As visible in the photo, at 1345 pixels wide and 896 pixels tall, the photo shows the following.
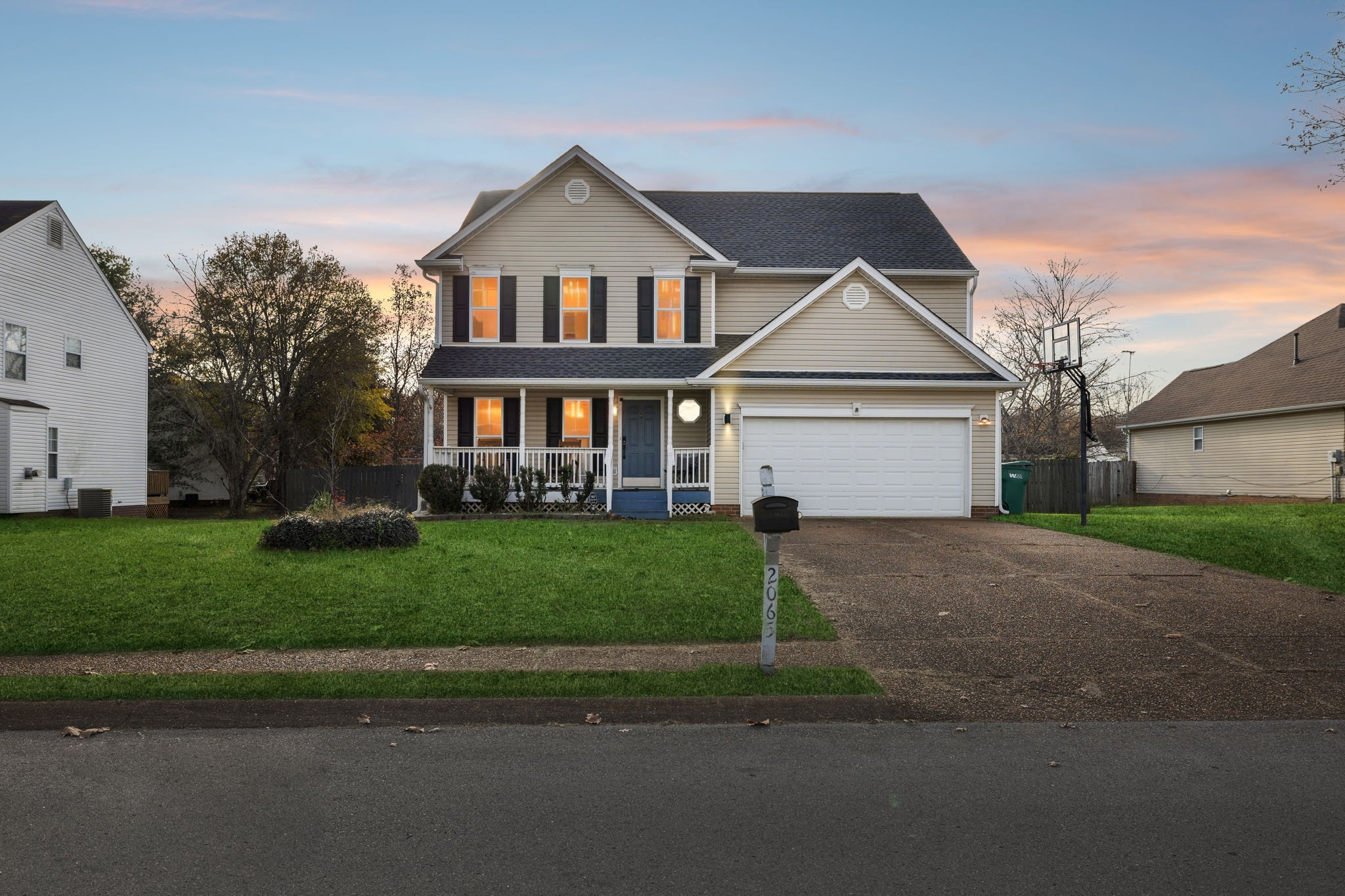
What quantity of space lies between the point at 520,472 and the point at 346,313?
54.8 feet

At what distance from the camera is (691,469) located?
1898 centimetres

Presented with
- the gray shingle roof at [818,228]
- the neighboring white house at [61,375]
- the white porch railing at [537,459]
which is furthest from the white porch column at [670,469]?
the neighboring white house at [61,375]

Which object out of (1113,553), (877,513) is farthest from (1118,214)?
(1113,553)

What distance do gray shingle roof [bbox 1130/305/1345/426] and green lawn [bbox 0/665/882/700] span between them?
86.4ft

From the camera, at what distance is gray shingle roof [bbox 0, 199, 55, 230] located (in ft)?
72.6

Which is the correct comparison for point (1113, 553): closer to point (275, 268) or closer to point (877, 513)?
point (877, 513)

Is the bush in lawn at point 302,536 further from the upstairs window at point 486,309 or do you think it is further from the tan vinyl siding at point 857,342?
the tan vinyl siding at point 857,342

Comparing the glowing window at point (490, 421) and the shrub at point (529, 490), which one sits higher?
the glowing window at point (490, 421)

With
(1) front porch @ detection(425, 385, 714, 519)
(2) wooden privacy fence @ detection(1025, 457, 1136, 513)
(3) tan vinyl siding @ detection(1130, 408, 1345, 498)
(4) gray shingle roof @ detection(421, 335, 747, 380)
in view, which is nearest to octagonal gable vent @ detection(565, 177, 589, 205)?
(4) gray shingle roof @ detection(421, 335, 747, 380)

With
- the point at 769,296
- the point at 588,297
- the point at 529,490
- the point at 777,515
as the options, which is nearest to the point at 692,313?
the point at 769,296

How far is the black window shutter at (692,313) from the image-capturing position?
2053cm

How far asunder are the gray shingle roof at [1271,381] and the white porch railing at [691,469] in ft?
64.0

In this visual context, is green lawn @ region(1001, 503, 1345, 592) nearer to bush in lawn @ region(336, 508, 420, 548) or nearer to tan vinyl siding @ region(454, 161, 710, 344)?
tan vinyl siding @ region(454, 161, 710, 344)

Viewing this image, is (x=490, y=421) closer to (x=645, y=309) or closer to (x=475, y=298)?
(x=475, y=298)
